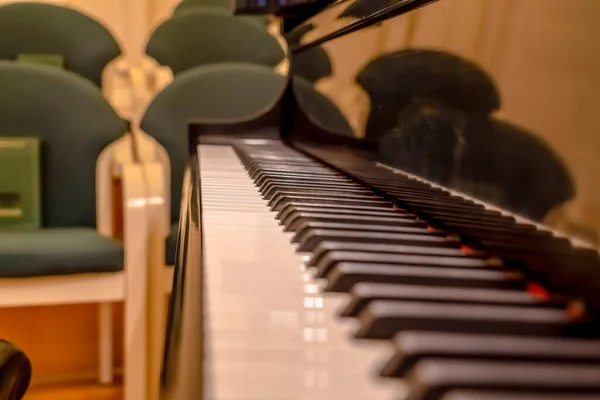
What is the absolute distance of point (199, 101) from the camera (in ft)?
6.87

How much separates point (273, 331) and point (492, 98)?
0.31 m

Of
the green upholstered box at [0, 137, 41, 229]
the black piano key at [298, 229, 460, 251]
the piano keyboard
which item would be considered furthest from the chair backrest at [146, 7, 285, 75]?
the black piano key at [298, 229, 460, 251]

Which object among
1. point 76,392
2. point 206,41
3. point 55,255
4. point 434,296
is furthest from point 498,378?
point 206,41

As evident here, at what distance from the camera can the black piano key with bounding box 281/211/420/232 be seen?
68 centimetres

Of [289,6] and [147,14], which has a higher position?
[147,14]

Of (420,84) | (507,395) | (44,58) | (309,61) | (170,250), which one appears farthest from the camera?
(44,58)

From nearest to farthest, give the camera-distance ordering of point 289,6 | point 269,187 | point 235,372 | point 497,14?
1. point 235,372
2. point 497,14
3. point 269,187
4. point 289,6

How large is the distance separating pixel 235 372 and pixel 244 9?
4.99ft

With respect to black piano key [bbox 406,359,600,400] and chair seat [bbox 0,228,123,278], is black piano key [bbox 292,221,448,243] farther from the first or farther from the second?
chair seat [bbox 0,228,123,278]

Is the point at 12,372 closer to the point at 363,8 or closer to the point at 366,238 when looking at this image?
the point at 366,238

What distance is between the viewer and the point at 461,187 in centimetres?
65

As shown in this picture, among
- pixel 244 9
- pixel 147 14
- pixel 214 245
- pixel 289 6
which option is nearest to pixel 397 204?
pixel 214 245

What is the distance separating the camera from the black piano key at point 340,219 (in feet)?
2.23

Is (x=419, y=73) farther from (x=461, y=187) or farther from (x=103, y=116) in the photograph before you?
(x=103, y=116)
